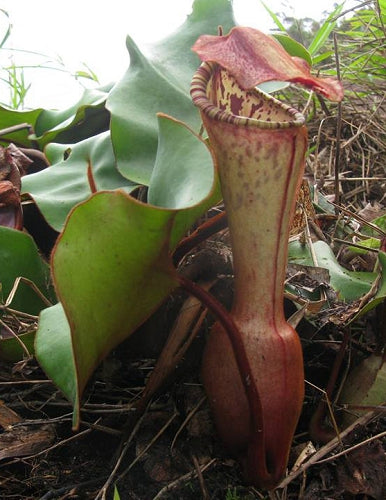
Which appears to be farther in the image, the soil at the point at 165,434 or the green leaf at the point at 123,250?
the soil at the point at 165,434

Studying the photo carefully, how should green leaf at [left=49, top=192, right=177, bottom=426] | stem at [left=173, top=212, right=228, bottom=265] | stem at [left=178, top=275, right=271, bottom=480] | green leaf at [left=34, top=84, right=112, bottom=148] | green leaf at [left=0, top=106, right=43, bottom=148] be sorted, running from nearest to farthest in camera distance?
green leaf at [left=49, top=192, right=177, bottom=426] < stem at [left=178, top=275, right=271, bottom=480] < stem at [left=173, top=212, right=228, bottom=265] < green leaf at [left=34, top=84, right=112, bottom=148] < green leaf at [left=0, top=106, right=43, bottom=148]

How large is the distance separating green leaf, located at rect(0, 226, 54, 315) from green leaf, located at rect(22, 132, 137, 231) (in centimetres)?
7

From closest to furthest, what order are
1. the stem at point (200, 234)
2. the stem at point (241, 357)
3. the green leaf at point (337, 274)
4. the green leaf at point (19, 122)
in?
the stem at point (241, 357), the stem at point (200, 234), the green leaf at point (337, 274), the green leaf at point (19, 122)

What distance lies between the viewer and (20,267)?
84 centimetres

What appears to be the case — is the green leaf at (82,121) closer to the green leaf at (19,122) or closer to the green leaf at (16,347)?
the green leaf at (19,122)

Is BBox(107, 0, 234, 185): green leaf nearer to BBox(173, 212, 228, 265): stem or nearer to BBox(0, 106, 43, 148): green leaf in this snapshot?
BBox(173, 212, 228, 265): stem

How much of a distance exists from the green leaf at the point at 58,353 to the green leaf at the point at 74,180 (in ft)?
0.70

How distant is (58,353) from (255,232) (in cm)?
27

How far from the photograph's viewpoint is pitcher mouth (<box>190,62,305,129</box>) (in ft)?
2.06

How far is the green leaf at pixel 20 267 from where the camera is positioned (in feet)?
2.71

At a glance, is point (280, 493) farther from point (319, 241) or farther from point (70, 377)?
point (319, 241)

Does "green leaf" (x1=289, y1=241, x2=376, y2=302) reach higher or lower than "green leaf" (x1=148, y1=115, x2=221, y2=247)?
lower

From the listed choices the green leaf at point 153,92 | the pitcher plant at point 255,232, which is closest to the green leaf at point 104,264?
the pitcher plant at point 255,232

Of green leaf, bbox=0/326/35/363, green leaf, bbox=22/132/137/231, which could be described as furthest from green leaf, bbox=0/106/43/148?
green leaf, bbox=0/326/35/363
